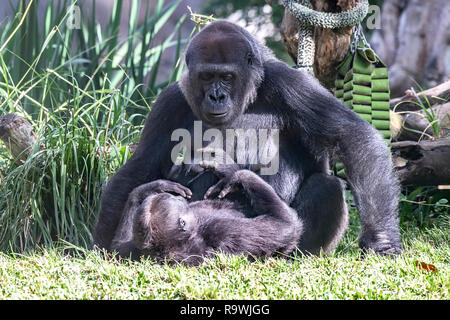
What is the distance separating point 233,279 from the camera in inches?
131

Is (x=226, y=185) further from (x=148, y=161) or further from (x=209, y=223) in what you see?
(x=148, y=161)

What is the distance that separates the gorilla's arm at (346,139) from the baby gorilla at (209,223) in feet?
1.54

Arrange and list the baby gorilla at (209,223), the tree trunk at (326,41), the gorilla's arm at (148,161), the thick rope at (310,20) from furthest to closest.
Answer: the tree trunk at (326,41), the thick rope at (310,20), the gorilla's arm at (148,161), the baby gorilla at (209,223)

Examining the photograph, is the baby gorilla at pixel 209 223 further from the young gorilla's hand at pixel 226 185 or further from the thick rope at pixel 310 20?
the thick rope at pixel 310 20

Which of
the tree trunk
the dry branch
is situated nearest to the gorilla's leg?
the tree trunk

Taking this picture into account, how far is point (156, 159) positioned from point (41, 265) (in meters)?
1.20

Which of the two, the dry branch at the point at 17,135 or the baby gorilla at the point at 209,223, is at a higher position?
the dry branch at the point at 17,135

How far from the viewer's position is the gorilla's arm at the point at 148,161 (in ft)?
14.9

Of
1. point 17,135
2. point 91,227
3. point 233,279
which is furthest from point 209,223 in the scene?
point 17,135

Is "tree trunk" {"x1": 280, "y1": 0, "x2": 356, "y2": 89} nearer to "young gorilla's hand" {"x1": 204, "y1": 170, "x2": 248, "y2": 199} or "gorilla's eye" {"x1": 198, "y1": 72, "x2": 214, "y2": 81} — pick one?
"gorilla's eye" {"x1": 198, "y1": 72, "x2": 214, "y2": 81}

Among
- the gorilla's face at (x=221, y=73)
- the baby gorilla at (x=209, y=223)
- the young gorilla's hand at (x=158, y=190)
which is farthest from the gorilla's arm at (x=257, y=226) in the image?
the gorilla's face at (x=221, y=73)

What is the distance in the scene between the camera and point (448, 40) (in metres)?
11.2
